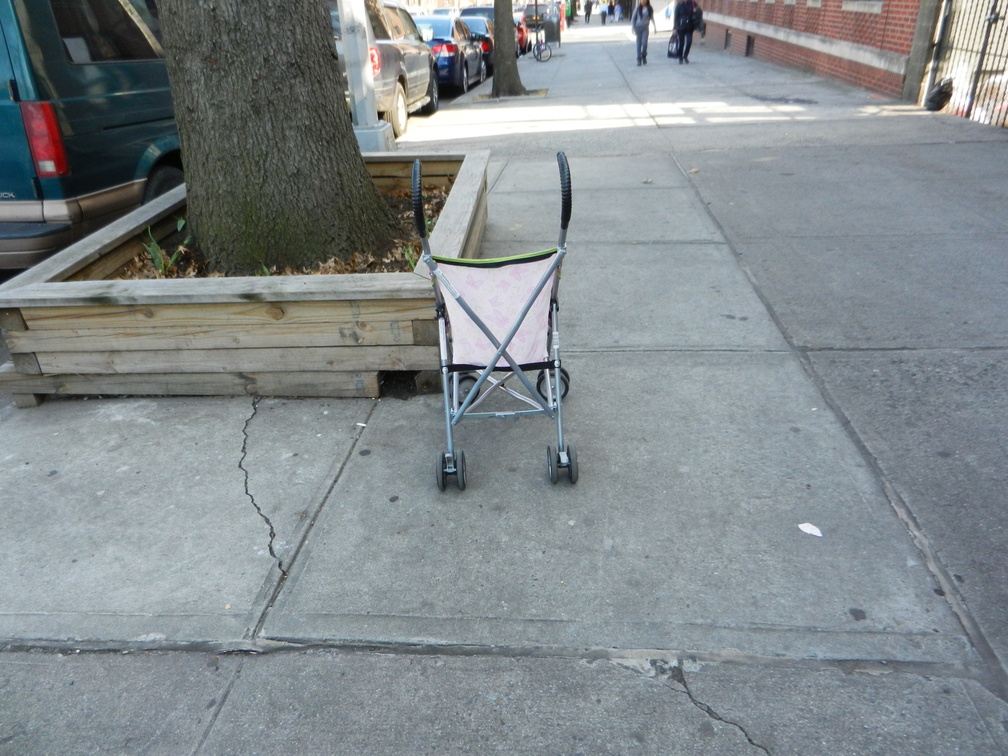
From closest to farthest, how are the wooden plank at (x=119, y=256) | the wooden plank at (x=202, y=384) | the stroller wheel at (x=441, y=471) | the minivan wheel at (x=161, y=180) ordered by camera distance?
1. the stroller wheel at (x=441, y=471)
2. the wooden plank at (x=202, y=384)
3. the wooden plank at (x=119, y=256)
4. the minivan wheel at (x=161, y=180)

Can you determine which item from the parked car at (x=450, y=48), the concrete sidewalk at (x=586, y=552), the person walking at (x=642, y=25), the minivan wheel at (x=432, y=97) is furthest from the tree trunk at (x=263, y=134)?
the person walking at (x=642, y=25)

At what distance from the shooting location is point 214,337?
4.24 meters

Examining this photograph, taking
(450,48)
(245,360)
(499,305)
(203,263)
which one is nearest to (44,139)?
(203,263)

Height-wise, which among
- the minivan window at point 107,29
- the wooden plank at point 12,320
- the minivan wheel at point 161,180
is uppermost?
the minivan window at point 107,29

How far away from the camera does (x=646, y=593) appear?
2.89m

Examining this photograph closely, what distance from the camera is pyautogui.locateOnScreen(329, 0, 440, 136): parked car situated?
10.9m

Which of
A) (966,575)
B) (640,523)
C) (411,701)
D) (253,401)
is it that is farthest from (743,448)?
(253,401)

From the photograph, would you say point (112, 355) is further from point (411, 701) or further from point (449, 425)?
point (411, 701)

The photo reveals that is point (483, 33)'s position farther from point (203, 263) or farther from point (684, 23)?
point (203, 263)

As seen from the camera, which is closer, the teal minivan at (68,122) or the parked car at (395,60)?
the teal minivan at (68,122)

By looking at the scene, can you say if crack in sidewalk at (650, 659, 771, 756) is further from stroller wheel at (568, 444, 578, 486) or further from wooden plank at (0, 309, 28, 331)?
wooden plank at (0, 309, 28, 331)

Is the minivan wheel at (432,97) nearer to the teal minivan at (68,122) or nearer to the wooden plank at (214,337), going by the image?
the teal minivan at (68,122)

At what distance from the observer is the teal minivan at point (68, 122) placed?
16.3 feet

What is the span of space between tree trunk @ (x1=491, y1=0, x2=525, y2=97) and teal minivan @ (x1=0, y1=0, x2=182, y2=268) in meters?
10.7
